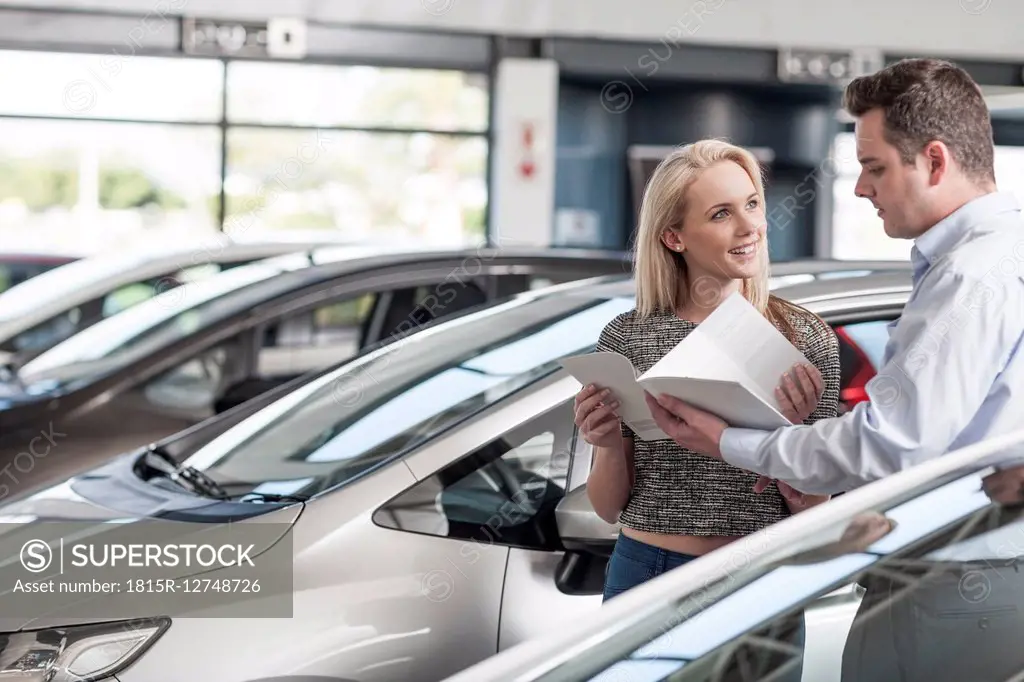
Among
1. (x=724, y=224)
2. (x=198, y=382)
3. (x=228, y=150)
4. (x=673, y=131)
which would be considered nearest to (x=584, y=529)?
(x=724, y=224)

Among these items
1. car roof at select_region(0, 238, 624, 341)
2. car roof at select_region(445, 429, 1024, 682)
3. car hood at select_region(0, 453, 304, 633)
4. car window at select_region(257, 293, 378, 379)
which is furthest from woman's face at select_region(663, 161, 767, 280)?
car roof at select_region(0, 238, 624, 341)

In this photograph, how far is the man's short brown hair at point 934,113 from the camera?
182 centimetres

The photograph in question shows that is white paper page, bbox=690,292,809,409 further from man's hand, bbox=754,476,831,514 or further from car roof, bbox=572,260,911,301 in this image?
car roof, bbox=572,260,911,301

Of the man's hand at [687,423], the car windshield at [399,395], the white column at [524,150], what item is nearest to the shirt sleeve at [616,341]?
the man's hand at [687,423]

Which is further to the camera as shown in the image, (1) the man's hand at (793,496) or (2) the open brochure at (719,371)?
(1) the man's hand at (793,496)

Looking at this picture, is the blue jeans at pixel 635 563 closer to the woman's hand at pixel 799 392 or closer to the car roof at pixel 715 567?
the woman's hand at pixel 799 392

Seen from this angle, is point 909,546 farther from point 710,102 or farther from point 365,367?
point 710,102

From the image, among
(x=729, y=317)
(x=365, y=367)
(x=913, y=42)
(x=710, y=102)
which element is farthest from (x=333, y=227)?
(x=729, y=317)

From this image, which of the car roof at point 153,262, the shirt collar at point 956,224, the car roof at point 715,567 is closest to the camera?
the car roof at point 715,567

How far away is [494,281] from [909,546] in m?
3.62

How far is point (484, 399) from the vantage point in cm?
264

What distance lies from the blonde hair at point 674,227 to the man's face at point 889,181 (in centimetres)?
33

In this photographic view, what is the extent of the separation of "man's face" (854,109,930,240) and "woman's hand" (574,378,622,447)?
0.53m

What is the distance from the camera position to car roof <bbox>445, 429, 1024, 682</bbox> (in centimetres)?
139
